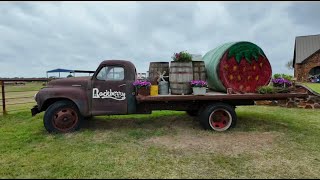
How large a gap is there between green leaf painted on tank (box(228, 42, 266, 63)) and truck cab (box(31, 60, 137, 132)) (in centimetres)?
273

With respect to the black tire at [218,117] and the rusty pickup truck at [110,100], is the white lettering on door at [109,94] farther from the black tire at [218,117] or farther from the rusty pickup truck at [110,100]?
the black tire at [218,117]

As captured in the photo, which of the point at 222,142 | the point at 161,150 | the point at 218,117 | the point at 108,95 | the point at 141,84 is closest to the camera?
the point at 161,150

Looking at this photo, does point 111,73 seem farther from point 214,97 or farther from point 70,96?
point 214,97

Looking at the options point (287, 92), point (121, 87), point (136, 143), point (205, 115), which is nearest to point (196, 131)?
point (205, 115)

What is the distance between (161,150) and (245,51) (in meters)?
3.72

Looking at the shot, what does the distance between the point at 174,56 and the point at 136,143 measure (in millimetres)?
2589

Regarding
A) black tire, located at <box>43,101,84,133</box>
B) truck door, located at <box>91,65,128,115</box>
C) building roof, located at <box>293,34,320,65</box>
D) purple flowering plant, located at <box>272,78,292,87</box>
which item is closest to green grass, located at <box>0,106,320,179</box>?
black tire, located at <box>43,101,84,133</box>

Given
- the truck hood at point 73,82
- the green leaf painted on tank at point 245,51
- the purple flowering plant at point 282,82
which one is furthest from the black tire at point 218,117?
the truck hood at point 73,82

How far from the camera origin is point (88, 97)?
23.5 feet

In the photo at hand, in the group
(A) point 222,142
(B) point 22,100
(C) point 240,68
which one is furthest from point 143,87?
(B) point 22,100

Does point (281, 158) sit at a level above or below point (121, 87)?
below

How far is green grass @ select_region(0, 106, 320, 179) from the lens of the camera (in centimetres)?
459

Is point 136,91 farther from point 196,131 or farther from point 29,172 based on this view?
point 29,172

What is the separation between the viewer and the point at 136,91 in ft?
23.4
